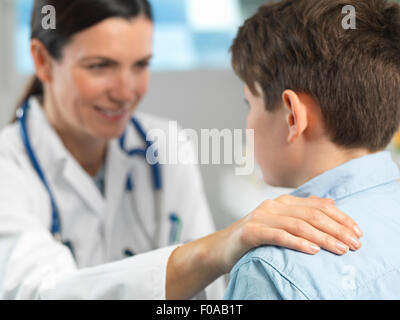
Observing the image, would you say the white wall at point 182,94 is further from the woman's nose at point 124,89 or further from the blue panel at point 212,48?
the woman's nose at point 124,89

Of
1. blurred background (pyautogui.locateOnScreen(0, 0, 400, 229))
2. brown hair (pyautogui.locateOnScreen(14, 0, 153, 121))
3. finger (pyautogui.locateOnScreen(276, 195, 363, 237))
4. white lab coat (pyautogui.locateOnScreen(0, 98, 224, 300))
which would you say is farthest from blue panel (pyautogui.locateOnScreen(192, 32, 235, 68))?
finger (pyautogui.locateOnScreen(276, 195, 363, 237))

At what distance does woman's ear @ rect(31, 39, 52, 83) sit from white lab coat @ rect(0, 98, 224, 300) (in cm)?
11

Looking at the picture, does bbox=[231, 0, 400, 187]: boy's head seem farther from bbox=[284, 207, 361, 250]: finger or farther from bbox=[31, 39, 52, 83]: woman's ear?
bbox=[31, 39, 52, 83]: woman's ear

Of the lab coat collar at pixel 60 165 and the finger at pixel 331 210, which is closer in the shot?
the finger at pixel 331 210

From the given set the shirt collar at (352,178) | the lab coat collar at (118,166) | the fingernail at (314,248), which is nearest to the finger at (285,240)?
the fingernail at (314,248)

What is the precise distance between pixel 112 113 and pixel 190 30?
46 centimetres

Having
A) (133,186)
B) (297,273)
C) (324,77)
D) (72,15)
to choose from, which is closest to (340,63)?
(324,77)

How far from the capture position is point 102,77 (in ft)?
2.81

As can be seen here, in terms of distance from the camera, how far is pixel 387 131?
0.59 meters

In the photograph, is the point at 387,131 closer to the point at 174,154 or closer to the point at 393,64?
the point at 393,64

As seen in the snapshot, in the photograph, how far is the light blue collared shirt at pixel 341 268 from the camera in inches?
18.4

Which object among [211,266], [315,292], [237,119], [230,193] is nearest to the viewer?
[315,292]
